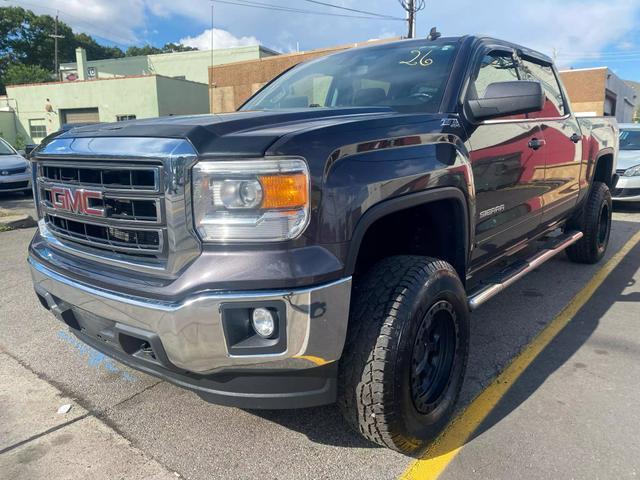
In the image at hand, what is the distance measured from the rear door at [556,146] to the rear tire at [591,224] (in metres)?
0.65

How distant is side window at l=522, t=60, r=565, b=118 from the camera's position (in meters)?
4.02

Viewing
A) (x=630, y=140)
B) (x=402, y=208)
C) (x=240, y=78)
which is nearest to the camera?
(x=402, y=208)

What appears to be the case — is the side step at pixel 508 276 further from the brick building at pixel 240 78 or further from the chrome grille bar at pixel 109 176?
the brick building at pixel 240 78

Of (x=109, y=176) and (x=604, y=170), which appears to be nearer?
(x=109, y=176)

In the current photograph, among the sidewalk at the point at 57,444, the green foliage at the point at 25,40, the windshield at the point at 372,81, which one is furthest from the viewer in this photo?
the green foliage at the point at 25,40

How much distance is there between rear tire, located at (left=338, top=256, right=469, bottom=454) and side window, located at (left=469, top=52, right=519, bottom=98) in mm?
1258

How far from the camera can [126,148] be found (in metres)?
2.07

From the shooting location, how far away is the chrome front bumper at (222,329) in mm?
1842

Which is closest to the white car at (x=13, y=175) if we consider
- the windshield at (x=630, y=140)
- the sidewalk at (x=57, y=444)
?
the sidewalk at (x=57, y=444)

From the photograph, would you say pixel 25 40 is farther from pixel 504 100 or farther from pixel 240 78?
pixel 504 100

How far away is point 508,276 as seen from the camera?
132 inches

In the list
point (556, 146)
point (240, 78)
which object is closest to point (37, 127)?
point (240, 78)

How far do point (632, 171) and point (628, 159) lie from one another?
0.55 metres

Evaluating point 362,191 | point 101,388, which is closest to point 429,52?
point 362,191
